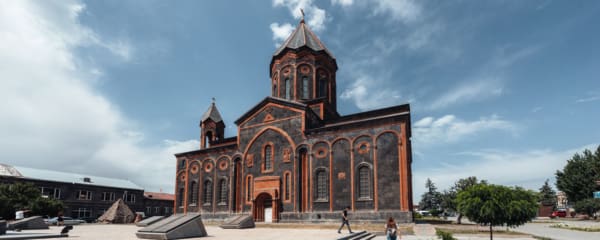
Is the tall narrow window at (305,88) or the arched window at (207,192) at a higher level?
the tall narrow window at (305,88)

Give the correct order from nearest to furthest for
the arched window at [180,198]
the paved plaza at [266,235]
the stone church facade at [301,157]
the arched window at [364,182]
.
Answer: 1. the paved plaza at [266,235]
2. the stone church facade at [301,157]
3. the arched window at [364,182]
4. the arched window at [180,198]

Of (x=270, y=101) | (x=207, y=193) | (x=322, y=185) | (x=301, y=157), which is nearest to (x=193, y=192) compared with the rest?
(x=207, y=193)

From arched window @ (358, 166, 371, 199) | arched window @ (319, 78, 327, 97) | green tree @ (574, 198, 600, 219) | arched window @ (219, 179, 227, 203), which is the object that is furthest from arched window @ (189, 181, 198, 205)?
green tree @ (574, 198, 600, 219)

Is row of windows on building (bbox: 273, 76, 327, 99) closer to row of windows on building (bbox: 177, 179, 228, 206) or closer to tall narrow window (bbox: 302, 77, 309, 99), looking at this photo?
tall narrow window (bbox: 302, 77, 309, 99)

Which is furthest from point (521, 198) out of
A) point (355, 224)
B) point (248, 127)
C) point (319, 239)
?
point (248, 127)

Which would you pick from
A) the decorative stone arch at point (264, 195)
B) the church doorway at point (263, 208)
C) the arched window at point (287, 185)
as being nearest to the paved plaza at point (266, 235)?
the arched window at point (287, 185)

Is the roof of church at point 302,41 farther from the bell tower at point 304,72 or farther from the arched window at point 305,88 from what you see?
the arched window at point 305,88

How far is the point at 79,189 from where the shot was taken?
4675 cm

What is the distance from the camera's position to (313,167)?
2670 centimetres

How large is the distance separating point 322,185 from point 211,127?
1507cm

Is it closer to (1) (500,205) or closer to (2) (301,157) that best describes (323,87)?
(2) (301,157)

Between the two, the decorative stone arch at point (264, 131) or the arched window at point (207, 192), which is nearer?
the decorative stone arch at point (264, 131)

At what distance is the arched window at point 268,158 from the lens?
94.7 ft

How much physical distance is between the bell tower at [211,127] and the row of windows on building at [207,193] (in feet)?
14.9
